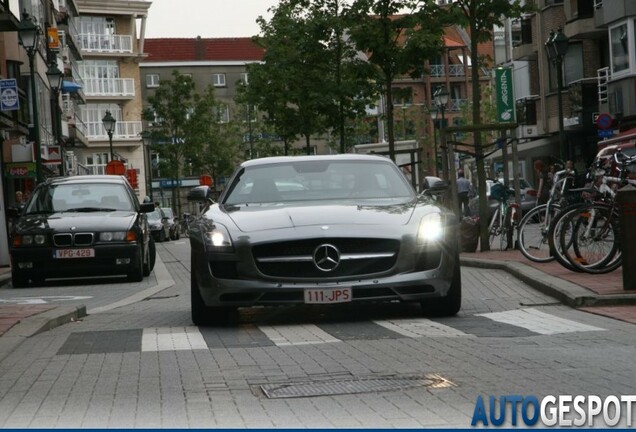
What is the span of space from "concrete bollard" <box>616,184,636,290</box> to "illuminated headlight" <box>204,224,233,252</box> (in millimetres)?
3817

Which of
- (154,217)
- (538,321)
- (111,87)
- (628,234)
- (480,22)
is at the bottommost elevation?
(154,217)

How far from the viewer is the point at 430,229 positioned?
12117 millimetres

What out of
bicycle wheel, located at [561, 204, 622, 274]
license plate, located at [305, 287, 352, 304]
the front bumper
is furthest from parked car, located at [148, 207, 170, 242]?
license plate, located at [305, 287, 352, 304]

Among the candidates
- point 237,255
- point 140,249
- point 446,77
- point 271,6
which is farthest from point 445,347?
point 446,77

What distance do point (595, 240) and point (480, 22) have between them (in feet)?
33.1

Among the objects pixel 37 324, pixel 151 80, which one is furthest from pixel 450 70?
pixel 37 324

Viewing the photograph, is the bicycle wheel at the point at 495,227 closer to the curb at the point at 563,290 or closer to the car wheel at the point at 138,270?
the curb at the point at 563,290

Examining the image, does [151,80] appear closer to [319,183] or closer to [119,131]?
[119,131]

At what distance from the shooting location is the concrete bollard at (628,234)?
13.3 m

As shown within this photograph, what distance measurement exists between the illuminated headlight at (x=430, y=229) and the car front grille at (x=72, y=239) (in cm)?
1011

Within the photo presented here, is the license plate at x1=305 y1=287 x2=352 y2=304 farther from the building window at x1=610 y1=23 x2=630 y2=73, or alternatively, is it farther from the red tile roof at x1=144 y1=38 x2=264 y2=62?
the red tile roof at x1=144 y1=38 x2=264 y2=62

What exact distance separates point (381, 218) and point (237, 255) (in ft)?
4.15

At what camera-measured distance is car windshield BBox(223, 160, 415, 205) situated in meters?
13.3

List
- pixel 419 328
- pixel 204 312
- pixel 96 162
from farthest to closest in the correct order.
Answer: pixel 96 162, pixel 204 312, pixel 419 328
